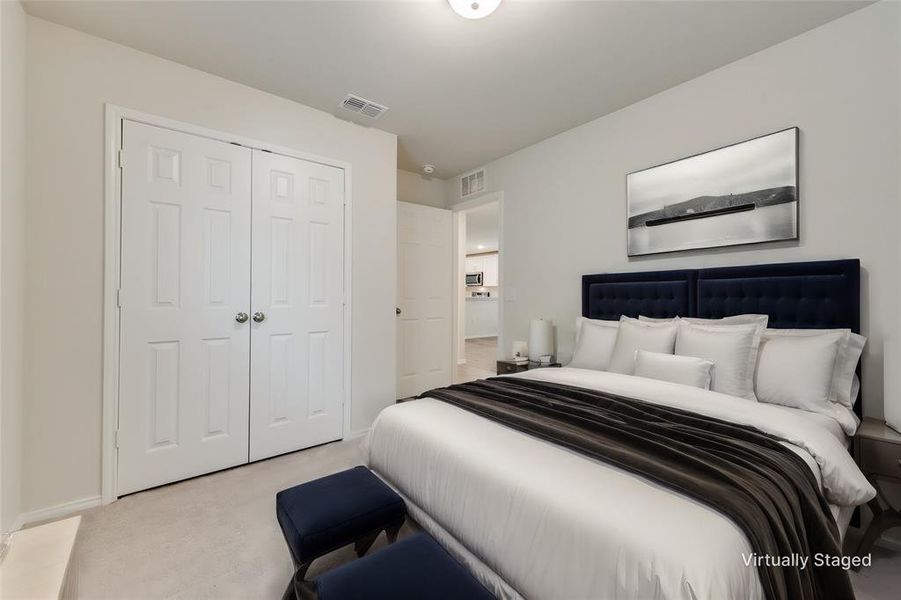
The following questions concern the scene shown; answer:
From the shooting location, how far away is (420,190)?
15.2 ft

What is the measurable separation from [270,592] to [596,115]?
12.3ft

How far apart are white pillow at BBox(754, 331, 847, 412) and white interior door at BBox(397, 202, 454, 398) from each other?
3109 millimetres

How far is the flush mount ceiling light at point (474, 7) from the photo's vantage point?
185cm

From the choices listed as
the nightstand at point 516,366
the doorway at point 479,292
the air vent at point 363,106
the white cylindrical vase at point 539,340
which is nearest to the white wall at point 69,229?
the air vent at point 363,106

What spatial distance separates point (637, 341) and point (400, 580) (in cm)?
203

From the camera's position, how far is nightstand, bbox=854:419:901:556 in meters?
1.63

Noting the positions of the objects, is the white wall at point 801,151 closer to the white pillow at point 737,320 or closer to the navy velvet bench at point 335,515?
the white pillow at point 737,320

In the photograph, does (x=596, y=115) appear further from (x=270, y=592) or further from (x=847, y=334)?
(x=270, y=592)

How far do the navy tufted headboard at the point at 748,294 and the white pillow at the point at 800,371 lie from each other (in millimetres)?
215

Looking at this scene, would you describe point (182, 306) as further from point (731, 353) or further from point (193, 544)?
point (731, 353)

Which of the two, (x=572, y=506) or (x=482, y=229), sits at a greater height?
(x=482, y=229)

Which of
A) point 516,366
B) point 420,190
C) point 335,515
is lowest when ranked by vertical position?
point 335,515

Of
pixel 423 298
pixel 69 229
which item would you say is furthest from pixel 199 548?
pixel 423 298

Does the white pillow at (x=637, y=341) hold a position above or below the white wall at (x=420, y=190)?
below
